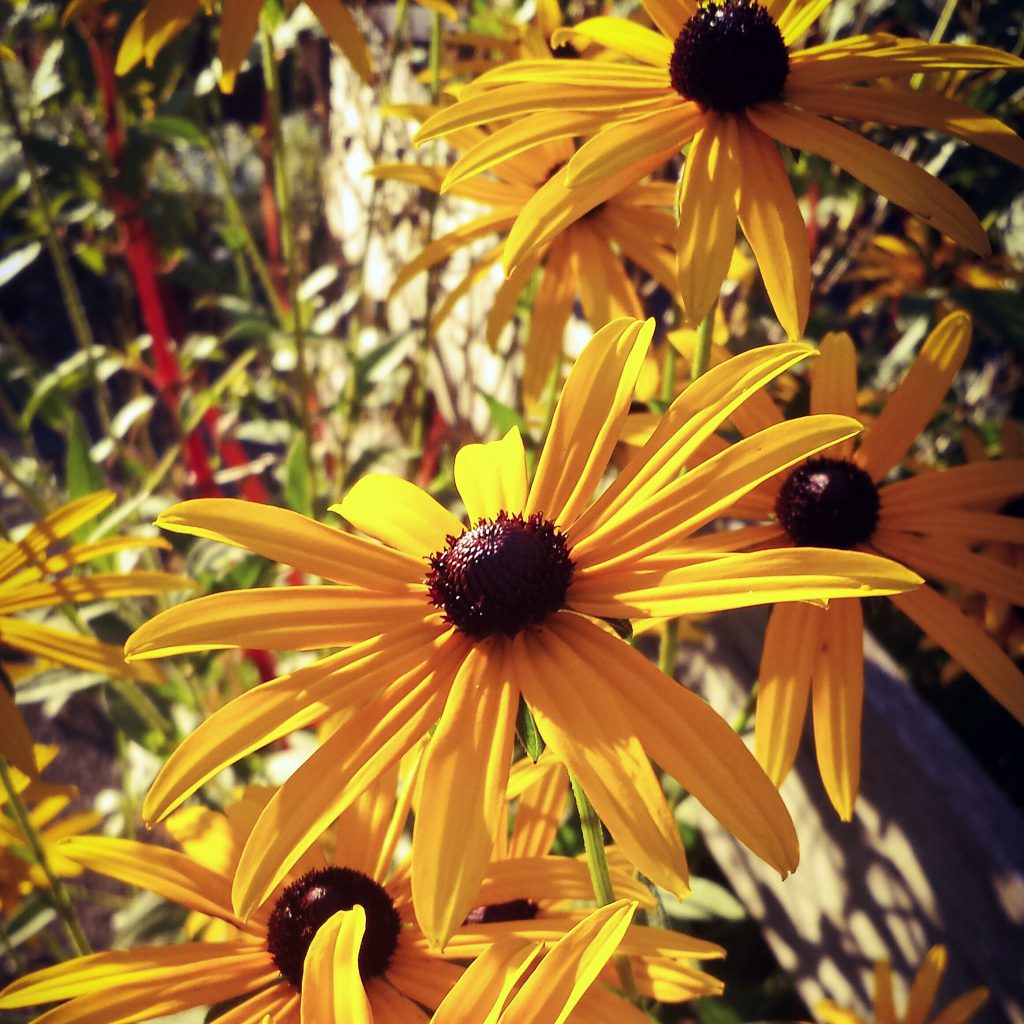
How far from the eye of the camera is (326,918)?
0.43m

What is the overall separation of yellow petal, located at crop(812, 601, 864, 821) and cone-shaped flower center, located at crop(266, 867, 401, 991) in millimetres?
221

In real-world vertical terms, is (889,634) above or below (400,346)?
below

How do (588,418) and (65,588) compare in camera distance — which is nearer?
(588,418)

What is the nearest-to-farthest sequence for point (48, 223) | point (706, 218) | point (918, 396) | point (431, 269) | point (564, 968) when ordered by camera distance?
1. point (564, 968)
2. point (706, 218)
3. point (918, 396)
4. point (48, 223)
5. point (431, 269)

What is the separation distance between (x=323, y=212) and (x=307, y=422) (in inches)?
55.3

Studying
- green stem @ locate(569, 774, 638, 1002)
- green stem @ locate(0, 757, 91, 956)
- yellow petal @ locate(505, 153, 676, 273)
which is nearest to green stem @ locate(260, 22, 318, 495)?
yellow petal @ locate(505, 153, 676, 273)

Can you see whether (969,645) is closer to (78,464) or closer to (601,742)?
(601,742)

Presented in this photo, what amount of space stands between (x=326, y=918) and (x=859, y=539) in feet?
1.11

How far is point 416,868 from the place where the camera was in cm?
30

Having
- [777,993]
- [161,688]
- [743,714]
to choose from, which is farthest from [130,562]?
[777,993]

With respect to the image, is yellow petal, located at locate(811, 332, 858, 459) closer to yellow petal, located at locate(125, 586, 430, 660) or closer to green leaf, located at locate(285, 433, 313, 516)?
yellow petal, located at locate(125, 586, 430, 660)

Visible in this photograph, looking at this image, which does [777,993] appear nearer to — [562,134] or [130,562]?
[130,562]

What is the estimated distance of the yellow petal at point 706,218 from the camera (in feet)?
1.30

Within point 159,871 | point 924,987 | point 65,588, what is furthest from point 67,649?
point 924,987
